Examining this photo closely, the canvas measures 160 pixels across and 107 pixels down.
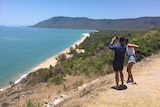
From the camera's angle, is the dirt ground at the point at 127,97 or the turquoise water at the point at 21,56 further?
the turquoise water at the point at 21,56

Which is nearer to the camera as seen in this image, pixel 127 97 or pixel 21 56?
pixel 127 97

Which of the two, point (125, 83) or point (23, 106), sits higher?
point (125, 83)

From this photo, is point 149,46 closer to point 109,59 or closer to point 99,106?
point 109,59

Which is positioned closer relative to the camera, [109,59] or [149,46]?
[109,59]

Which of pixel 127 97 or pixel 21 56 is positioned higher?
pixel 127 97

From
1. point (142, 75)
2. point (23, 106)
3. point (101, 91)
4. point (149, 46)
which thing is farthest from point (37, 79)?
point (101, 91)

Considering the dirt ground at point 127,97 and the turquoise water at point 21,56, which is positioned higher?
the dirt ground at point 127,97

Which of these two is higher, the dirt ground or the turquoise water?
the dirt ground

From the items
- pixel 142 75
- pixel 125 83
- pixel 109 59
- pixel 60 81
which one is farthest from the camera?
pixel 109 59

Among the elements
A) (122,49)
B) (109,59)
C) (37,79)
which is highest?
(122,49)

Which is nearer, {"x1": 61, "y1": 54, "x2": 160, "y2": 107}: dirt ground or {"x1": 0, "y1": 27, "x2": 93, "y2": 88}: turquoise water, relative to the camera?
{"x1": 61, "y1": 54, "x2": 160, "y2": 107}: dirt ground

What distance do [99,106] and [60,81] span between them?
821 cm

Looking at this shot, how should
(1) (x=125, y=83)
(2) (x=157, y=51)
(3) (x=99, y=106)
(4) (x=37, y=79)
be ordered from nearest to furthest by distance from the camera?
(3) (x=99, y=106) < (1) (x=125, y=83) < (2) (x=157, y=51) < (4) (x=37, y=79)

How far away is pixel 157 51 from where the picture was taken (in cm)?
1984
